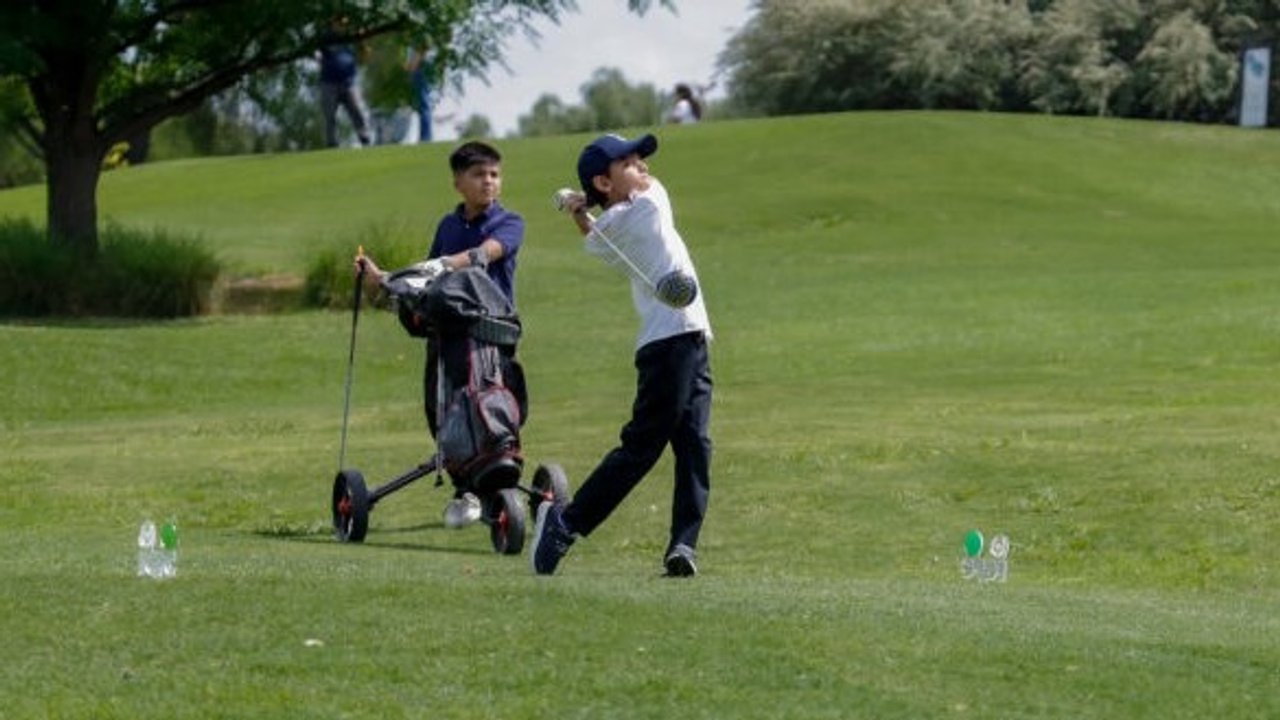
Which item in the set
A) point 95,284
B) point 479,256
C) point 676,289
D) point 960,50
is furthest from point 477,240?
point 960,50

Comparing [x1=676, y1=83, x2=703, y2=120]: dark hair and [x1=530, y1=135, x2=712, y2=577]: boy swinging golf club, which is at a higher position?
[x1=676, y1=83, x2=703, y2=120]: dark hair

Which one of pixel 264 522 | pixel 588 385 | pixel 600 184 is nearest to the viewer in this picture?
pixel 600 184

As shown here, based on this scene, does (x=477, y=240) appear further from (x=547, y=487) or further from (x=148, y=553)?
(x=148, y=553)

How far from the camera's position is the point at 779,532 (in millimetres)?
14797

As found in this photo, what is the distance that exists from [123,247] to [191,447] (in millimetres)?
13988

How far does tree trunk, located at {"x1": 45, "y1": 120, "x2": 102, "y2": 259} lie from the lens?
33094 mm

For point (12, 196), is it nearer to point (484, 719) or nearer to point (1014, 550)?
point (1014, 550)

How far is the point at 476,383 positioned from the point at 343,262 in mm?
21056

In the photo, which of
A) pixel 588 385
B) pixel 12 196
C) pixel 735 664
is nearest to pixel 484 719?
pixel 735 664

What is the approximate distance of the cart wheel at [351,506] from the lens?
1365cm

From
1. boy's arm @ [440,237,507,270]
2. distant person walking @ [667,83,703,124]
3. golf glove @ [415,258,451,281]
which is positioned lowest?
golf glove @ [415,258,451,281]

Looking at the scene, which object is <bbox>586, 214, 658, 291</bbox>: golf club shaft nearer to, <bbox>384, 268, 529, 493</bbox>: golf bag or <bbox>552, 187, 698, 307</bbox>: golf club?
<bbox>552, 187, 698, 307</bbox>: golf club

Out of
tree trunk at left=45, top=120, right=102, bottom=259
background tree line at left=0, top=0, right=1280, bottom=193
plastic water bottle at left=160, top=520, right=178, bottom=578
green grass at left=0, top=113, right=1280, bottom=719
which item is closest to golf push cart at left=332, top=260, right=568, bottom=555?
green grass at left=0, top=113, right=1280, bottom=719

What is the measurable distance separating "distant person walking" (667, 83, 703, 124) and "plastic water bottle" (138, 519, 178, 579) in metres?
48.6
